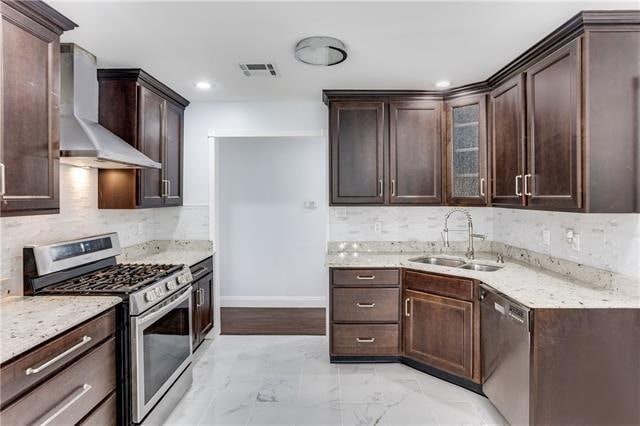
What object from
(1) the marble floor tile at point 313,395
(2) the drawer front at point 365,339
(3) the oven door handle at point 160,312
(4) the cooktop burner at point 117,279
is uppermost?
(4) the cooktop burner at point 117,279

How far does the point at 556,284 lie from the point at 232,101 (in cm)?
328

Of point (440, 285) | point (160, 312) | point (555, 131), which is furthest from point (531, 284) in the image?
point (160, 312)

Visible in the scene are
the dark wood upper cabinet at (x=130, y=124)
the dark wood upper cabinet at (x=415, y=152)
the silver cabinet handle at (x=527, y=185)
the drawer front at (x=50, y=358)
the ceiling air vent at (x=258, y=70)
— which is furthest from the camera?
the dark wood upper cabinet at (x=415, y=152)

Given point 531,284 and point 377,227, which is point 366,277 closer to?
point 377,227

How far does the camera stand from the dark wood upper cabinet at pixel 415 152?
3.41 m

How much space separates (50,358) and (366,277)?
224 centimetres

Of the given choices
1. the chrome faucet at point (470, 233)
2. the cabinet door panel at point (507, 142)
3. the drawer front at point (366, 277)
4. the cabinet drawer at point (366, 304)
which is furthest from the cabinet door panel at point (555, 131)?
the cabinet drawer at point (366, 304)

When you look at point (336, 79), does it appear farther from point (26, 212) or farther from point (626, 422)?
point (626, 422)

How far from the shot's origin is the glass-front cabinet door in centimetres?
320

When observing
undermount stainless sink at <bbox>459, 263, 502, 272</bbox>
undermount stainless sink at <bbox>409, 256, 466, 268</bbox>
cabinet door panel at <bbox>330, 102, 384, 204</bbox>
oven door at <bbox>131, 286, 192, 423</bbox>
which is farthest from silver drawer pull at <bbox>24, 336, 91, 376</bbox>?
undermount stainless sink at <bbox>459, 263, 502, 272</bbox>

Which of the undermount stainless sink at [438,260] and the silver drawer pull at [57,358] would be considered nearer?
the silver drawer pull at [57,358]

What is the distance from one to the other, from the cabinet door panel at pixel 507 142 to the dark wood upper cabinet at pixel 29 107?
9.66 ft

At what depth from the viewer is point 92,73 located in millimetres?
2604

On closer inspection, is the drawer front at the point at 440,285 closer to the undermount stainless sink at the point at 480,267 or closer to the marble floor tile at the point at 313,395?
the undermount stainless sink at the point at 480,267
